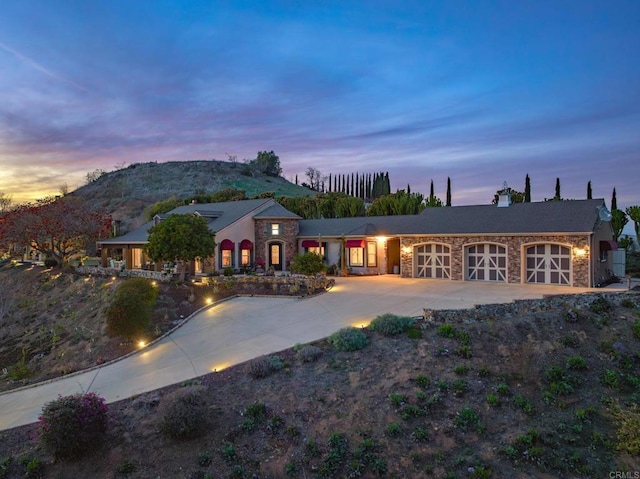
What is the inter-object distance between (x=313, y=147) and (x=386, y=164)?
33630mm

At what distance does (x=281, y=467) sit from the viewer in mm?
7652

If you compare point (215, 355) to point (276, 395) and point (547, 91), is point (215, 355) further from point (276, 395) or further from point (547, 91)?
point (547, 91)

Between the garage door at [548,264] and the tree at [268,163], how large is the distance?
95.3 metres

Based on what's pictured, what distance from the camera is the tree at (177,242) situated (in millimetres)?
23672

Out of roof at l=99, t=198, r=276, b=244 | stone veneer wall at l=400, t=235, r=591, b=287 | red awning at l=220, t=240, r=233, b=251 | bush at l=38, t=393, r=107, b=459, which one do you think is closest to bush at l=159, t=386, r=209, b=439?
bush at l=38, t=393, r=107, b=459

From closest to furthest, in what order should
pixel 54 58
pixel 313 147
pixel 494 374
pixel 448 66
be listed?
1. pixel 494 374
2. pixel 54 58
3. pixel 448 66
4. pixel 313 147

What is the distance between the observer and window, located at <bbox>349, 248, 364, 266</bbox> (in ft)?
97.1

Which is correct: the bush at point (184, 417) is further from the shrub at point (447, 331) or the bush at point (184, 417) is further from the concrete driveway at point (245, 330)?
the shrub at point (447, 331)

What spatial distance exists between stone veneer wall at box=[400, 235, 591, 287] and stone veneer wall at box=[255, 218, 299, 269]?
400 inches

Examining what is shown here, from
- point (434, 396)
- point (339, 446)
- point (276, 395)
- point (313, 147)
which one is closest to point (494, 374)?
point (434, 396)

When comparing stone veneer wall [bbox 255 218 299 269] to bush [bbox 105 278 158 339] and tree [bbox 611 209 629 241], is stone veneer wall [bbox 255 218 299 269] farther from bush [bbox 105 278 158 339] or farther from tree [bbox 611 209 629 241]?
tree [bbox 611 209 629 241]

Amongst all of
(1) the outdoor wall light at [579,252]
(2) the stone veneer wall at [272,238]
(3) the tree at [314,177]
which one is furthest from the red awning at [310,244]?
(3) the tree at [314,177]

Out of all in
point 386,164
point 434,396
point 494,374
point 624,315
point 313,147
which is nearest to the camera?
point 434,396

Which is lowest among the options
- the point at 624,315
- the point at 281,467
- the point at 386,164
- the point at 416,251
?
the point at 281,467
